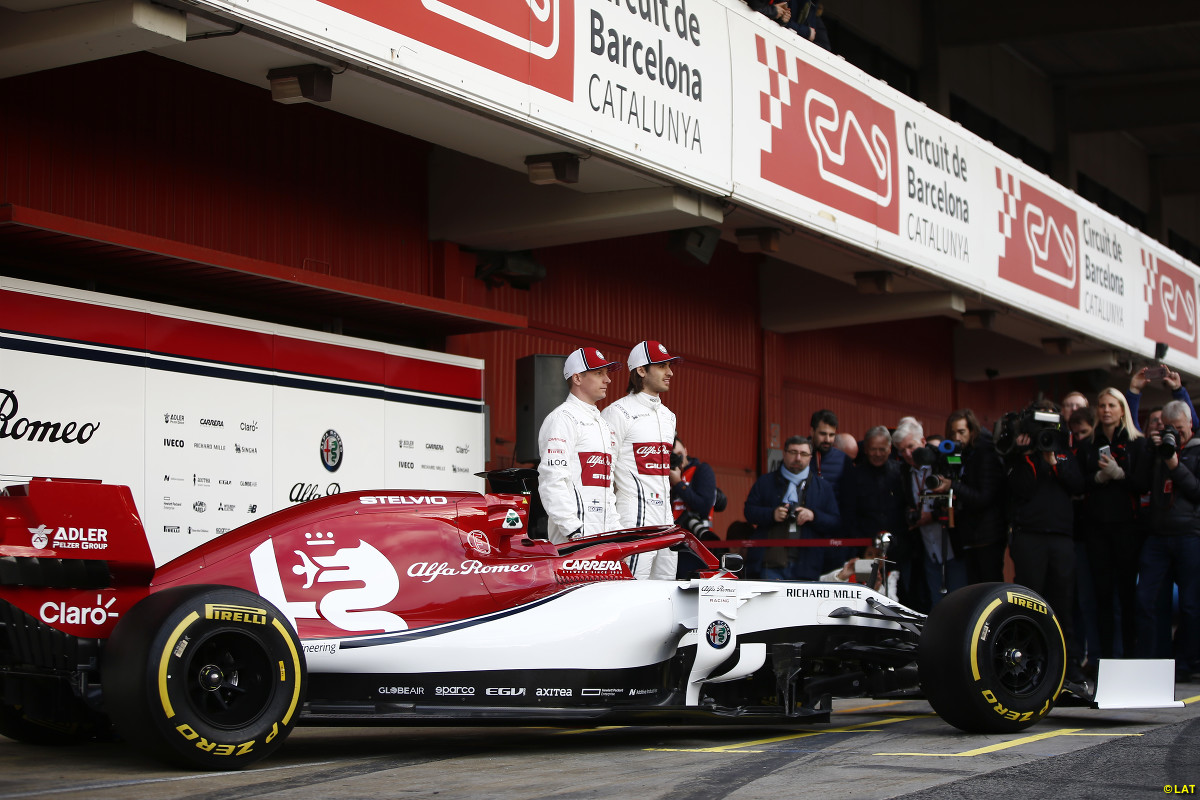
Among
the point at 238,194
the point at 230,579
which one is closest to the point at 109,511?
the point at 230,579

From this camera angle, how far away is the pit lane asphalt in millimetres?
5031

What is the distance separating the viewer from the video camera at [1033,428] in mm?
9164

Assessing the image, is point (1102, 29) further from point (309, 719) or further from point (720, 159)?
point (309, 719)

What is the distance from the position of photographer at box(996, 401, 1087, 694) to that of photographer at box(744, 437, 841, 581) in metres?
1.54

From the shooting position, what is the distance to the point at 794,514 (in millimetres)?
10414

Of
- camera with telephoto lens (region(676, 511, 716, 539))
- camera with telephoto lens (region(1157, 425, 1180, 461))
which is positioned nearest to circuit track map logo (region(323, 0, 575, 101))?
camera with telephoto lens (region(676, 511, 716, 539))

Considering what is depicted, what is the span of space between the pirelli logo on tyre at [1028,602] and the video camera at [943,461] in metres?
2.69

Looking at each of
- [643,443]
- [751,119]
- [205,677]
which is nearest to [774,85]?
[751,119]

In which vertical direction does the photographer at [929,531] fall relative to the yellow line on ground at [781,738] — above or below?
above

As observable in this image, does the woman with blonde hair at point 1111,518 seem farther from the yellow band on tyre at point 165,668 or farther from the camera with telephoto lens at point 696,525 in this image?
the yellow band on tyre at point 165,668

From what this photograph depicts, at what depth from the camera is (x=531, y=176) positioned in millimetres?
9898

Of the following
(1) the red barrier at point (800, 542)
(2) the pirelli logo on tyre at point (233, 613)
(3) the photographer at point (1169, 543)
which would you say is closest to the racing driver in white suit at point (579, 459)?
(1) the red barrier at point (800, 542)

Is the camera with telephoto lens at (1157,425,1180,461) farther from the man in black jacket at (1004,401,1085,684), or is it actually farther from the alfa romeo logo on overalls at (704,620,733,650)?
the alfa romeo logo on overalls at (704,620,733,650)

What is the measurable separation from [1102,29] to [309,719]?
1595cm
